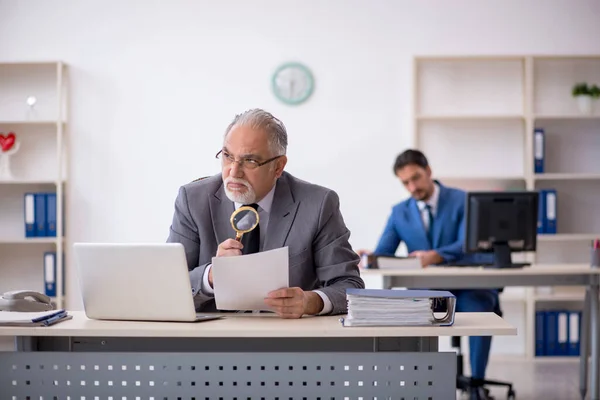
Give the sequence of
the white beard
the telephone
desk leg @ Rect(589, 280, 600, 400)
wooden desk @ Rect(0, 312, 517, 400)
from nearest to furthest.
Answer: wooden desk @ Rect(0, 312, 517, 400) → the telephone → the white beard → desk leg @ Rect(589, 280, 600, 400)

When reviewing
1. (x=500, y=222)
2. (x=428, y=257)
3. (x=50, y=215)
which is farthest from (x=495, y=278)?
(x=50, y=215)

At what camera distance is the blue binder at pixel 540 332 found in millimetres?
6215

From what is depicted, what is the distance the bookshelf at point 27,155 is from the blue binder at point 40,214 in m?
0.18

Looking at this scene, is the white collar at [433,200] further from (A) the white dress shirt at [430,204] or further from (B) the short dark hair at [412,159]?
(B) the short dark hair at [412,159]

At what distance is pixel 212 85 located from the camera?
638 cm

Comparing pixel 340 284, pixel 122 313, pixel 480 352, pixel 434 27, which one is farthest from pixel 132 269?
pixel 434 27

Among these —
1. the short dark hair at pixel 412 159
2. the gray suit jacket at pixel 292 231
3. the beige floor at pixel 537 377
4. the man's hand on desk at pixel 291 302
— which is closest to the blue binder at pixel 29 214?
the beige floor at pixel 537 377

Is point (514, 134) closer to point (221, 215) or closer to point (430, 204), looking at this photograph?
point (430, 204)

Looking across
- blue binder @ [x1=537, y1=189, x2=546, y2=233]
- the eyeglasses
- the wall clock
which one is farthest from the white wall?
the eyeglasses

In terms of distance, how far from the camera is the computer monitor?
15.2ft

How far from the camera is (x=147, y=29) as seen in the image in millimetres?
6379

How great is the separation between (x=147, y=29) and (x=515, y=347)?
367cm

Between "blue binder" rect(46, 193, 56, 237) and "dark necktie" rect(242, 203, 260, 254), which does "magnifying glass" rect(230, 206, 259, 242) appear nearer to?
"dark necktie" rect(242, 203, 260, 254)

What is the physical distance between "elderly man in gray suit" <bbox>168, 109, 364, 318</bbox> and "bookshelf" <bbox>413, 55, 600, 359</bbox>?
370 cm
